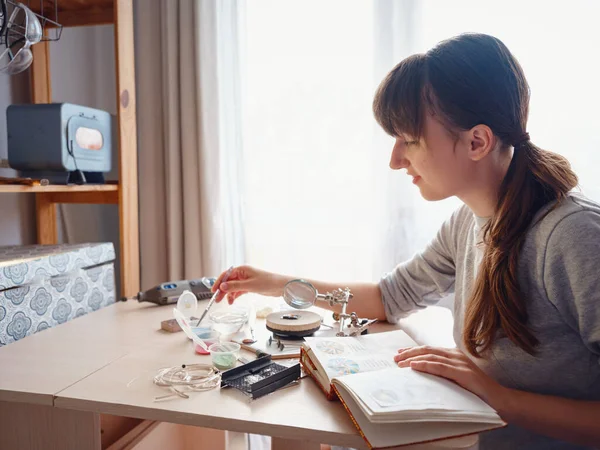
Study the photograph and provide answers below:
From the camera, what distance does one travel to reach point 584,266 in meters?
0.69

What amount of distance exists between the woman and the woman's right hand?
1.53 feet

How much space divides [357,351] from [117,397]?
1.38ft

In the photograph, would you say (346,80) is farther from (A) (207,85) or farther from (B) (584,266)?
(B) (584,266)

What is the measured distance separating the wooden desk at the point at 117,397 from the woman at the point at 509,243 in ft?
0.62

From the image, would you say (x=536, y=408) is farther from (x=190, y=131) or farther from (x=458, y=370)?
(x=190, y=131)

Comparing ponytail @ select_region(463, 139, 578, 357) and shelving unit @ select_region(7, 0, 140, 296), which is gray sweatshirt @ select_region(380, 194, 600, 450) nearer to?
ponytail @ select_region(463, 139, 578, 357)

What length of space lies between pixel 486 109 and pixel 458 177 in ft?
0.43

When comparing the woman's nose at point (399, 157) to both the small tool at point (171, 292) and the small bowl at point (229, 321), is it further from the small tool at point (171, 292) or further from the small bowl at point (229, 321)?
the small tool at point (171, 292)

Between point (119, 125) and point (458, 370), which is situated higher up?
point (119, 125)

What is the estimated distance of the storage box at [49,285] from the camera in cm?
113

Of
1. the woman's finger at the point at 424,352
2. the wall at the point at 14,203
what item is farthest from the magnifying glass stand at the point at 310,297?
the wall at the point at 14,203

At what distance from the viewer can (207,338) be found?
3.32ft

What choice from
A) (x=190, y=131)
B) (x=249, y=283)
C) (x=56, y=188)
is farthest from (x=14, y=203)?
(x=249, y=283)

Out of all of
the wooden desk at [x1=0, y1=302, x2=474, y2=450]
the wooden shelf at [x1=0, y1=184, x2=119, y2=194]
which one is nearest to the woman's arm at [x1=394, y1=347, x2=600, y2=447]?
the wooden desk at [x1=0, y1=302, x2=474, y2=450]
